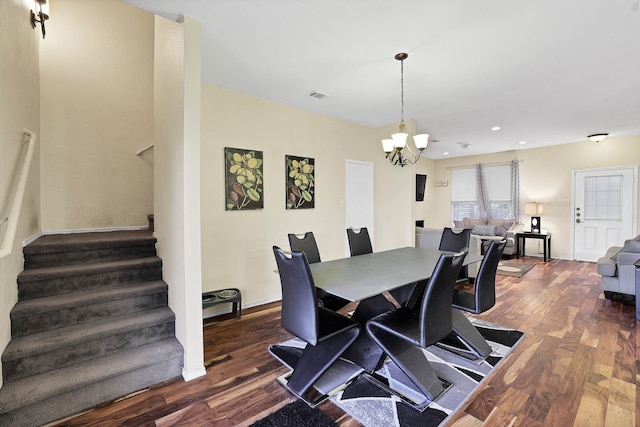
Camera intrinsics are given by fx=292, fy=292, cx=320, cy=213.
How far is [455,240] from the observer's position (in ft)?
11.7

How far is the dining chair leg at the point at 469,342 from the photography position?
247 centimetres

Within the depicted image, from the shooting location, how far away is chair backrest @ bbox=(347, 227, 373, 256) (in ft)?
10.8

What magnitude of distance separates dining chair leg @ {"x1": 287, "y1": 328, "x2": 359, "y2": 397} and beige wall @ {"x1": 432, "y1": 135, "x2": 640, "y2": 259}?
7037mm

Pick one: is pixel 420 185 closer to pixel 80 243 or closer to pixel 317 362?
pixel 317 362

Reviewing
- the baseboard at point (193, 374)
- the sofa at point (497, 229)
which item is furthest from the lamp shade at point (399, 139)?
the sofa at point (497, 229)

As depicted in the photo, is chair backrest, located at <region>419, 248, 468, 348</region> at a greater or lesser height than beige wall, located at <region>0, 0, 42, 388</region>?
lesser

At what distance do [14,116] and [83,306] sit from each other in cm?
148

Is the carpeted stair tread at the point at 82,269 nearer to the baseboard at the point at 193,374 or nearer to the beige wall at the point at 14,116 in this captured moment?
the beige wall at the point at 14,116

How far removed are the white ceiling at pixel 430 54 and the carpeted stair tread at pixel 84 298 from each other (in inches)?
84.2

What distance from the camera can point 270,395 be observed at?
1.98 m

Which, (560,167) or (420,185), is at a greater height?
(560,167)

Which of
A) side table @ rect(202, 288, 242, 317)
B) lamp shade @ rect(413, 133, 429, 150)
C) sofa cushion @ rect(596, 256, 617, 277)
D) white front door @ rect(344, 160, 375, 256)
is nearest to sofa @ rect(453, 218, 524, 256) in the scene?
sofa cushion @ rect(596, 256, 617, 277)

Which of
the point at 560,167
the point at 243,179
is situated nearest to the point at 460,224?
the point at 560,167

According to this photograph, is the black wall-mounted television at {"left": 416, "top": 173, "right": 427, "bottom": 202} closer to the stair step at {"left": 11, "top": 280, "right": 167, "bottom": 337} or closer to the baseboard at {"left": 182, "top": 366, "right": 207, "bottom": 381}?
the stair step at {"left": 11, "top": 280, "right": 167, "bottom": 337}
